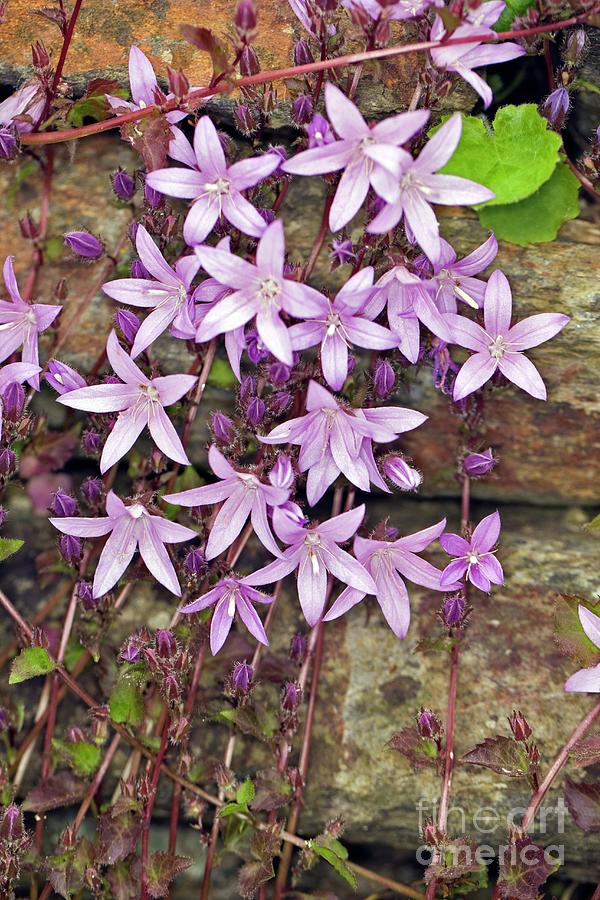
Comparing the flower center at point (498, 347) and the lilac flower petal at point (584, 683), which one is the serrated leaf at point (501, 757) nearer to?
the lilac flower petal at point (584, 683)

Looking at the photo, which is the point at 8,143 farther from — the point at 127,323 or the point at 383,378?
the point at 383,378

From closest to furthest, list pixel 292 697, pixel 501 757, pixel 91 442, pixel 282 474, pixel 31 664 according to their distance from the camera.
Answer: pixel 282 474 < pixel 501 757 < pixel 31 664 < pixel 292 697 < pixel 91 442

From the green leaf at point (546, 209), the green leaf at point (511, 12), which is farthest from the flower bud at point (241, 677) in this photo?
the green leaf at point (511, 12)

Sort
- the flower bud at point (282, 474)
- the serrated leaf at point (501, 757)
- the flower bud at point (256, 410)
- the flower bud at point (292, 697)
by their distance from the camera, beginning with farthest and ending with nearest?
the flower bud at point (292, 697), the flower bud at point (256, 410), the serrated leaf at point (501, 757), the flower bud at point (282, 474)

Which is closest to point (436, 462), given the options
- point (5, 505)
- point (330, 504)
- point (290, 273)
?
point (330, 504)

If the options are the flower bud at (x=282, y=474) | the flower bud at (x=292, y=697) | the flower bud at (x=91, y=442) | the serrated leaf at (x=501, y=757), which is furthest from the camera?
the flower bud at (x=91, y=442)

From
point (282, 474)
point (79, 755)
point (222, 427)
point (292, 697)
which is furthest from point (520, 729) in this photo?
point (79, 755)

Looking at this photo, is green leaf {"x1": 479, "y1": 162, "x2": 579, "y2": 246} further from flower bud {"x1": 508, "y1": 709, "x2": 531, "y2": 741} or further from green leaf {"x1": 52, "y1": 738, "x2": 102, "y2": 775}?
green leaf {"x1": 52, "y1": 738, "x2": 102, "y2": 775}
